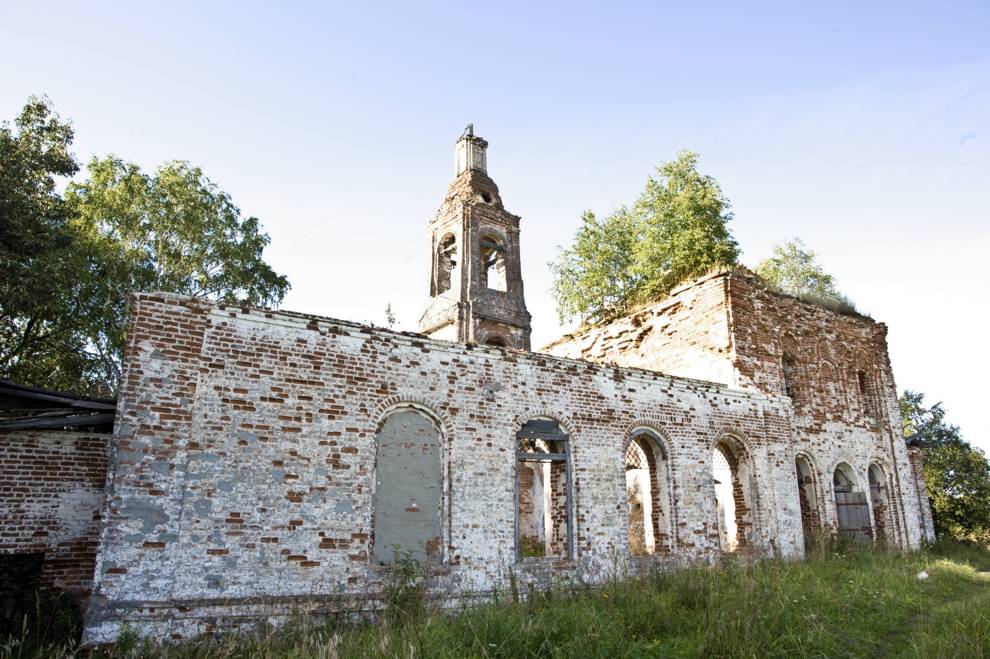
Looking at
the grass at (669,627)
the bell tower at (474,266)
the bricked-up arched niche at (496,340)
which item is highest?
the bell tower at (474,266)

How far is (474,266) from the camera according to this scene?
19.5m

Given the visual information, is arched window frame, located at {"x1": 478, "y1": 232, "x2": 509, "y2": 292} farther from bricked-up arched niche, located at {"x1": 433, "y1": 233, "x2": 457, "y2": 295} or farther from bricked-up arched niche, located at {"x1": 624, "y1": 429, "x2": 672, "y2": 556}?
bricked-up arched niche, located at {"x1": 624, "y1": 429, "x2": 672, "y2": 556}

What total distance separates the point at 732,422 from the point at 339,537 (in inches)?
Answer: 333

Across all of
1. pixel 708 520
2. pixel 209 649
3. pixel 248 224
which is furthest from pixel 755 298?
pixel 248 224

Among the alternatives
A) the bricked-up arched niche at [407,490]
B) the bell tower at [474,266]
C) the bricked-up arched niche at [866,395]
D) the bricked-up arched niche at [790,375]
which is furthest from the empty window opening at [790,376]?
the bricked-up arched niche at [407,490]

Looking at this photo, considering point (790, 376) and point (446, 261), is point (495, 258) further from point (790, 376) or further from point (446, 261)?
point (790, 376)

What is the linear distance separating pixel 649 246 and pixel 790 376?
911 cm

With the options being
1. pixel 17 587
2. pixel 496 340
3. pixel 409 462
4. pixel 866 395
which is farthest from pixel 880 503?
pixel 17 587

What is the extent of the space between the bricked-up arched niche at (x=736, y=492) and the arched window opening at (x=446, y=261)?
10.5 m

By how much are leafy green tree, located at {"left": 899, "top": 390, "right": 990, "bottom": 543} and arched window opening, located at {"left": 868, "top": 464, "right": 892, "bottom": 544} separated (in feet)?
13.7

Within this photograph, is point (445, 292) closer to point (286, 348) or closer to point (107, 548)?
point (286, 348)

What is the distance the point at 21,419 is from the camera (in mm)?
7730

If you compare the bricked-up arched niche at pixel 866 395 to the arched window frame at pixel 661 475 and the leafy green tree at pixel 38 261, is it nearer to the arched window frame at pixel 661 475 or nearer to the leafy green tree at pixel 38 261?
the arched window frame at pixel 661 475

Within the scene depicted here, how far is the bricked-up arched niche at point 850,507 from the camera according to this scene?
15.1m
